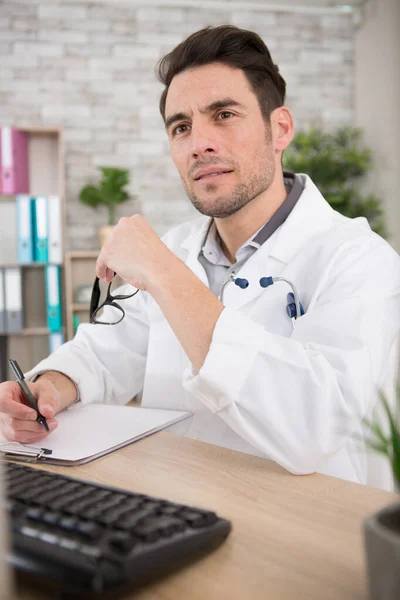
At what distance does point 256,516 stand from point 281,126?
48.8 inches

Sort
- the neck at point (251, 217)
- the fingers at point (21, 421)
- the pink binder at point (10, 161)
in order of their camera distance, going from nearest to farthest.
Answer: the fingers at point (21, 421), the neck at point (251, 217), the pink binder at point (10, 161)

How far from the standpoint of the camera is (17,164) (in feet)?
11.6

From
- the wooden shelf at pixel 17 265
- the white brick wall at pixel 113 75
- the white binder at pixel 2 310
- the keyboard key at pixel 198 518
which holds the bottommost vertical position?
the white binder at pixel 2 310

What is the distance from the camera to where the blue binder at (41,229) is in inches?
134

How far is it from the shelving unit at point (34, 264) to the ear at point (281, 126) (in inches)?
81.9

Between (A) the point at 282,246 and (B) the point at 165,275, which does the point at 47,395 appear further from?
(A) the point at 282,246

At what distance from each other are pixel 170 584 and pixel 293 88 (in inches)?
161

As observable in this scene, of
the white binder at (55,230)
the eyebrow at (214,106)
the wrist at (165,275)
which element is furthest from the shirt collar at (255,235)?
the white binder at (55,230)

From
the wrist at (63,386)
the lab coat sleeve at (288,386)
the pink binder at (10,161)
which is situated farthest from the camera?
the pink binder at (10,161)

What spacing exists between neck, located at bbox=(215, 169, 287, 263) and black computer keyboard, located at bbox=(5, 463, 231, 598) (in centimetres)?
103

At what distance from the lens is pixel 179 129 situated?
1486mm

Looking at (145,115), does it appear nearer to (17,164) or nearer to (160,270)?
(17,164)

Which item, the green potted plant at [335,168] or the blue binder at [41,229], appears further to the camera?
the green potted plant at [335,168]

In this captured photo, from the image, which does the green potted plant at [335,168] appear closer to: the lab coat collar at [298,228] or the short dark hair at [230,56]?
the short dark hair at [230,56]
